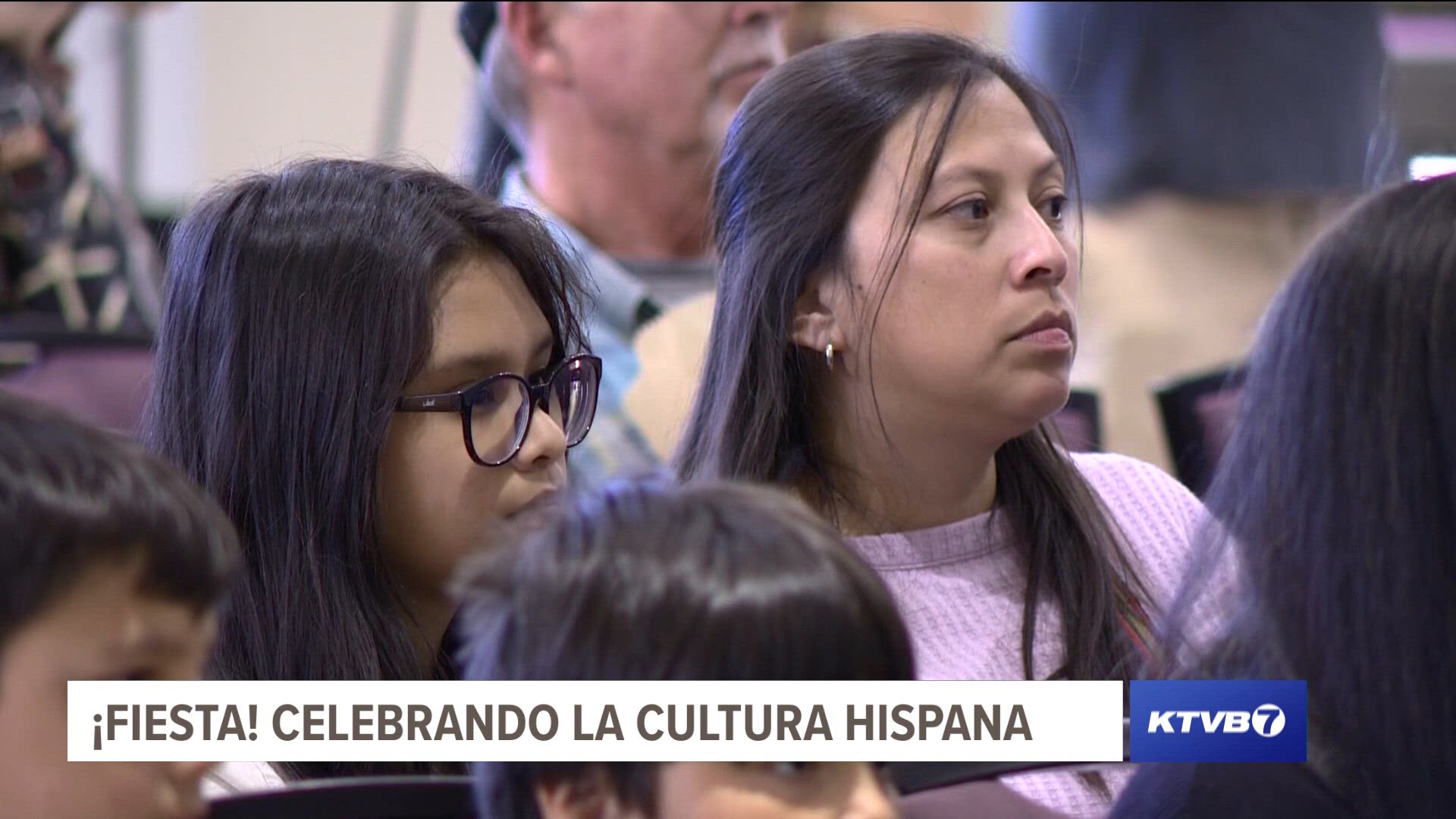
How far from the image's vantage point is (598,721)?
87cm

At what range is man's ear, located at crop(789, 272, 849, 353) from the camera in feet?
5.12

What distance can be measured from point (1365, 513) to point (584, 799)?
22.0 inches

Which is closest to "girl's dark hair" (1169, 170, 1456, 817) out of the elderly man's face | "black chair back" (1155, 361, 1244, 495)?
"black chair back" (1155, 361, 1244, 495)

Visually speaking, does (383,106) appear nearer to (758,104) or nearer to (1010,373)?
(758,104)

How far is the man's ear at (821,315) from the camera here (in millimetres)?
1561

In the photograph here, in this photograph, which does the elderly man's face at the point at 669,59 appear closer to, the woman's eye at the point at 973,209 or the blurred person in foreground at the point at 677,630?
the woman's eye at the point at 973,209

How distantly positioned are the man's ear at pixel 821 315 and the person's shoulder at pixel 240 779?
66 centimetres

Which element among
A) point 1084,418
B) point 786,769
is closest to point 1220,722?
point 786,769

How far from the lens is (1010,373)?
1482mm

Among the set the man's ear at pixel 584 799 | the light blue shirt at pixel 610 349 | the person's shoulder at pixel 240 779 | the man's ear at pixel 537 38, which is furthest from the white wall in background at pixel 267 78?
the man's ear at pixel 584 799

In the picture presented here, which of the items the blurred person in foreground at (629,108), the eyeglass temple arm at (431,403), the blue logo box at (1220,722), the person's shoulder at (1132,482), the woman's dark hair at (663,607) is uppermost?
the blurred person in foreground at (629,108)

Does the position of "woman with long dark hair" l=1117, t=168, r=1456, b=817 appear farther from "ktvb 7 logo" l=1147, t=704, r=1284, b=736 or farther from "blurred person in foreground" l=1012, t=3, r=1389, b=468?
"blurred person in foreground" l=1012, t=3, r=1389, b=468

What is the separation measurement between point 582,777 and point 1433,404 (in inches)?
24.3

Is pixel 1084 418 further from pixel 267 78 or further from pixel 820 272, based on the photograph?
pixel 267 78
